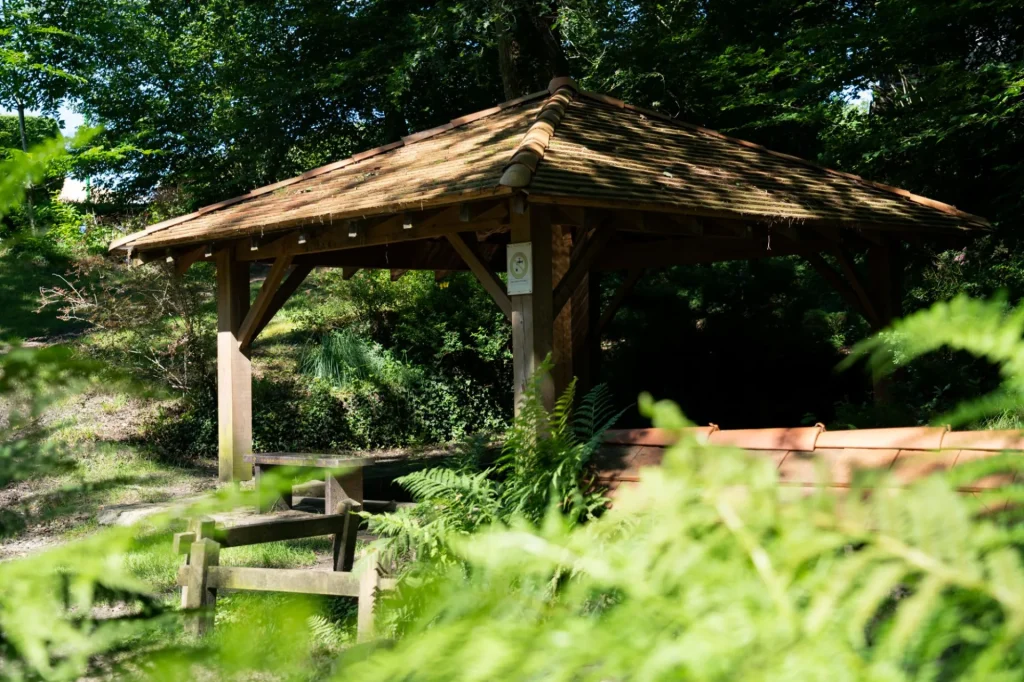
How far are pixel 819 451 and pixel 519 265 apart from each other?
4.69m

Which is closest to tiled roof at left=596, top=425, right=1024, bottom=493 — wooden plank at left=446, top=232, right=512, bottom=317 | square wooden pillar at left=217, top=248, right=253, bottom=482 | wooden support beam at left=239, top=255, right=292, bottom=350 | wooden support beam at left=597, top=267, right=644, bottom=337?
wooden plank at left=446, top=232, right=512, bottom=317

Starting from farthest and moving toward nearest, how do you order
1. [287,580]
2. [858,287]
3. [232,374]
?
[232,374] < [858,287] < [287,580]

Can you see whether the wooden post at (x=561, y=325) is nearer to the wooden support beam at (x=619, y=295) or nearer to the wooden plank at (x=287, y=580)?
the wooden support beam at (x=619, y=295)

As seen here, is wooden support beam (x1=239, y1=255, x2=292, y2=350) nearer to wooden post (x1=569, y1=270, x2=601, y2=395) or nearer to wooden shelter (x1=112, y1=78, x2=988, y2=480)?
wooden shelter (x1=112, y1=78, x2=988, y2=480)

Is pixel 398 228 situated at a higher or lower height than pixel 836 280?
higher

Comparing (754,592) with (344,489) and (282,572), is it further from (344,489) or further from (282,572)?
(344,489)

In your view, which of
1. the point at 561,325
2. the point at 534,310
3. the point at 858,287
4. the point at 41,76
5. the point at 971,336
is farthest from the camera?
the point at 41,76

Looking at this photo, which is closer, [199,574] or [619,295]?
[199,574]

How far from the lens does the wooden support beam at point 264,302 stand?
9578mm

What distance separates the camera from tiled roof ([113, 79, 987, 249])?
A: 6707 millimetres

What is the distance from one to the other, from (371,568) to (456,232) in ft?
14.1

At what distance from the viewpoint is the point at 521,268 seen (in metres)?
6.97

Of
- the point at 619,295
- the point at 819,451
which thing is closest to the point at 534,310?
the point at 819,451

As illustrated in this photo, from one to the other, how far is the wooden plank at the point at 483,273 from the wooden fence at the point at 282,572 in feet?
6.89
